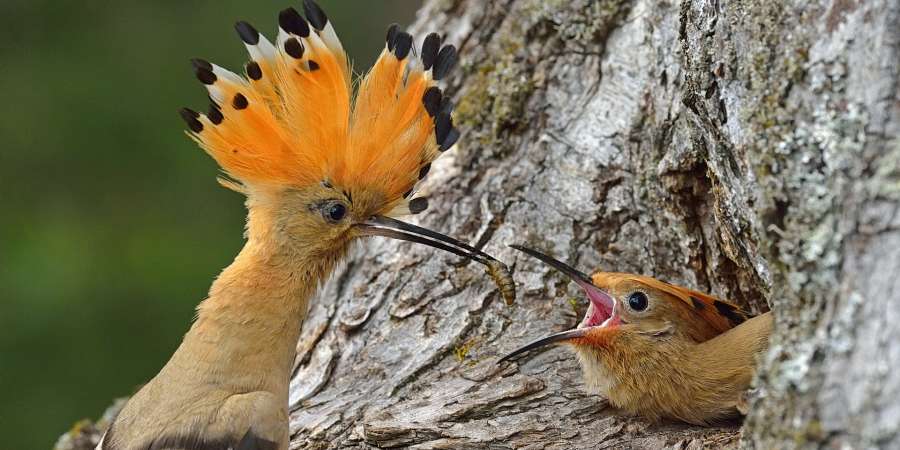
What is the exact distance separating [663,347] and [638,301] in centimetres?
15

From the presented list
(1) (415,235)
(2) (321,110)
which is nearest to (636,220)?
(1) (415,235)

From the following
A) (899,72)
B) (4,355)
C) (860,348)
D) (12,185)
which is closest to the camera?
(860,348)

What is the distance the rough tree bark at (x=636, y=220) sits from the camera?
1.88m

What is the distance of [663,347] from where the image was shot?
303 cm

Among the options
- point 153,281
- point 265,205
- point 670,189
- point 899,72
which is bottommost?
point 899,72

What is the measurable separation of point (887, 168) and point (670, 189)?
1373mm

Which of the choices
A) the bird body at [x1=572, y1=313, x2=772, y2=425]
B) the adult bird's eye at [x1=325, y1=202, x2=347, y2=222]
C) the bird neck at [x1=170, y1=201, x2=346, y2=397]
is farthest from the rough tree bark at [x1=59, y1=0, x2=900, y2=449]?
the adult bird's eye at [x1=325, y1=202, x2=347, y2=222]

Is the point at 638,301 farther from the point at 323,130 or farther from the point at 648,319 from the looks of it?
the point at 323,130

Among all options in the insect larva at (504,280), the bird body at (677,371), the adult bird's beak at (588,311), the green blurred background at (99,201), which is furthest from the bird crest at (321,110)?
the green blurred background at (99,201)

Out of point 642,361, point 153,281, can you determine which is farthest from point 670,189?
point 153,281

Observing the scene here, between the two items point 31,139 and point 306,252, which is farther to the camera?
point 31,139

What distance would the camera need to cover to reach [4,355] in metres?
5.11

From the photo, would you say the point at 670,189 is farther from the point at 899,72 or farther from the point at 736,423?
the point at 899,72

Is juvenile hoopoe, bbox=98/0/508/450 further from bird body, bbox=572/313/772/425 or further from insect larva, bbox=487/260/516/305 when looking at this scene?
bird body, bbox=572/313/772/425
